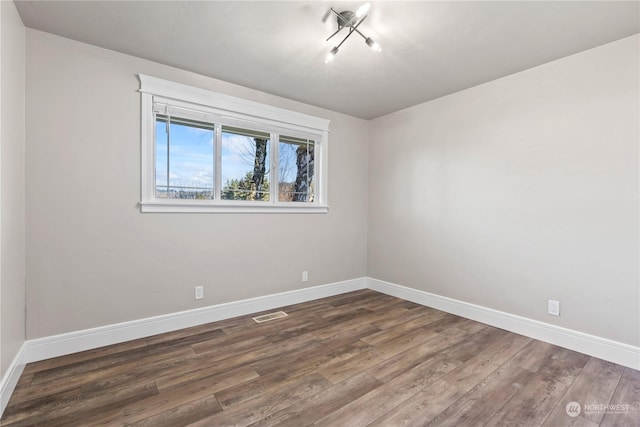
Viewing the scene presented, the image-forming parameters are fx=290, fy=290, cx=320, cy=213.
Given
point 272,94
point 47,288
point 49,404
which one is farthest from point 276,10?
point 49,404

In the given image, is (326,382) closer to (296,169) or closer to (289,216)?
(289,216)

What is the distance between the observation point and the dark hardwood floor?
1.67 meters

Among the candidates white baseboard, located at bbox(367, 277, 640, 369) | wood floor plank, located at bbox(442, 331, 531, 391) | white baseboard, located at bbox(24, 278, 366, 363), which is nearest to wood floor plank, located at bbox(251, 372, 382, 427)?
wood floor plank, located at bbox(442, 331, 531, 391)

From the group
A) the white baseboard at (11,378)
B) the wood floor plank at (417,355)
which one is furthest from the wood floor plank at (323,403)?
the white baseboard at (11,378)

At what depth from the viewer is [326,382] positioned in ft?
6.55

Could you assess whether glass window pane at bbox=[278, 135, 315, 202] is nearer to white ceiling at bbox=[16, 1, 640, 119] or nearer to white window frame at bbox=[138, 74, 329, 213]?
white window frame at bbox=[138, 74, 329, 213]

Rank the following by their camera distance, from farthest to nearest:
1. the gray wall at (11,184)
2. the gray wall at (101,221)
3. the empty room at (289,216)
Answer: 1. the gray wall at (101,221)
2. the empty room at (289,216)
3. the gray wall at (11,184)

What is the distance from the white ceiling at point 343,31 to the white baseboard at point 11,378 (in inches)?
93.7

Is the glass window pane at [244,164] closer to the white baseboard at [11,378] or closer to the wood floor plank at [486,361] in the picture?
the white baseboard at [11,378]

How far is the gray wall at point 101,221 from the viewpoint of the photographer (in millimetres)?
2248

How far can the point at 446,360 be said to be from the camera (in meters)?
2.30

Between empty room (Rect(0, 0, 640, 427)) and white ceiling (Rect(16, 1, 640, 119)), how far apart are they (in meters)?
0.02

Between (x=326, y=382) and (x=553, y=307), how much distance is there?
217 cm

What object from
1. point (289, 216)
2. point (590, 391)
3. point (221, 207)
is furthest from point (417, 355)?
point (221, 207)
